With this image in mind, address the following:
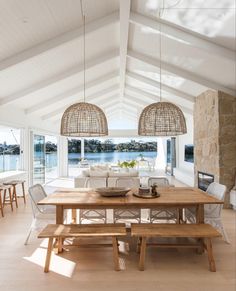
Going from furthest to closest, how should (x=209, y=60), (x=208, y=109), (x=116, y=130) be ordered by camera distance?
(x=116, y=130)
(x=208, y=109)
(x=209, y=60)

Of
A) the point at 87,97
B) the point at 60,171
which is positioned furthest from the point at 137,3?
the point at 60,171

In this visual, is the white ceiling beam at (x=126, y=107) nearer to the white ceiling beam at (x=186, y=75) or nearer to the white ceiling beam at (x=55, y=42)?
the white ceiling beam at (x=186, y=75)

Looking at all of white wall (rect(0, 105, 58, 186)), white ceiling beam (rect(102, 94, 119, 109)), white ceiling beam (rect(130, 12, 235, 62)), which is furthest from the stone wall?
white wall (rect(0, 105, 58, 186))

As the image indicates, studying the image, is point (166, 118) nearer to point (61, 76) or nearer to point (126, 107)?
point (61, 76)

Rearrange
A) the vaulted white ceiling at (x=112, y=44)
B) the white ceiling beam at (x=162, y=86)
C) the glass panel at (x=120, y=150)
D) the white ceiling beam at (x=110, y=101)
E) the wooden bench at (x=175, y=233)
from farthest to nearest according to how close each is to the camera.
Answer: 1. the glass panel at (x=120, y=150)
2. the white ceiling beam at (x=110, y=101)
3. the white ceiling beam at (x=162, y=86)
4. the vaulted white ceiling at (x=112, y=44)
5. the wooden bench at (x=175, y=233)

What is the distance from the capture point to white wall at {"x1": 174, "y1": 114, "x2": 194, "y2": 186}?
9581mm

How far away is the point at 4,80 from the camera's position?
→ 17.3 ft

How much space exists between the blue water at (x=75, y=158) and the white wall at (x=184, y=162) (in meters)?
3.39

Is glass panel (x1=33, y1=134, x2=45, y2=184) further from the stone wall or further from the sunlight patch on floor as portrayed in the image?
the stone wall

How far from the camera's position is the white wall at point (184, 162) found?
9.58 metres

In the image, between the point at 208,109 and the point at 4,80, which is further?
the point at 208,109

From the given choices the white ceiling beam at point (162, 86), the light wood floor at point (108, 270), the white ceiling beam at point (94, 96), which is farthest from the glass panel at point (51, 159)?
the light wood floor at point (108, 270)

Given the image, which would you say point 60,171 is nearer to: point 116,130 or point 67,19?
point 116,130

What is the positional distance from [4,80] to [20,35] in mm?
1611
